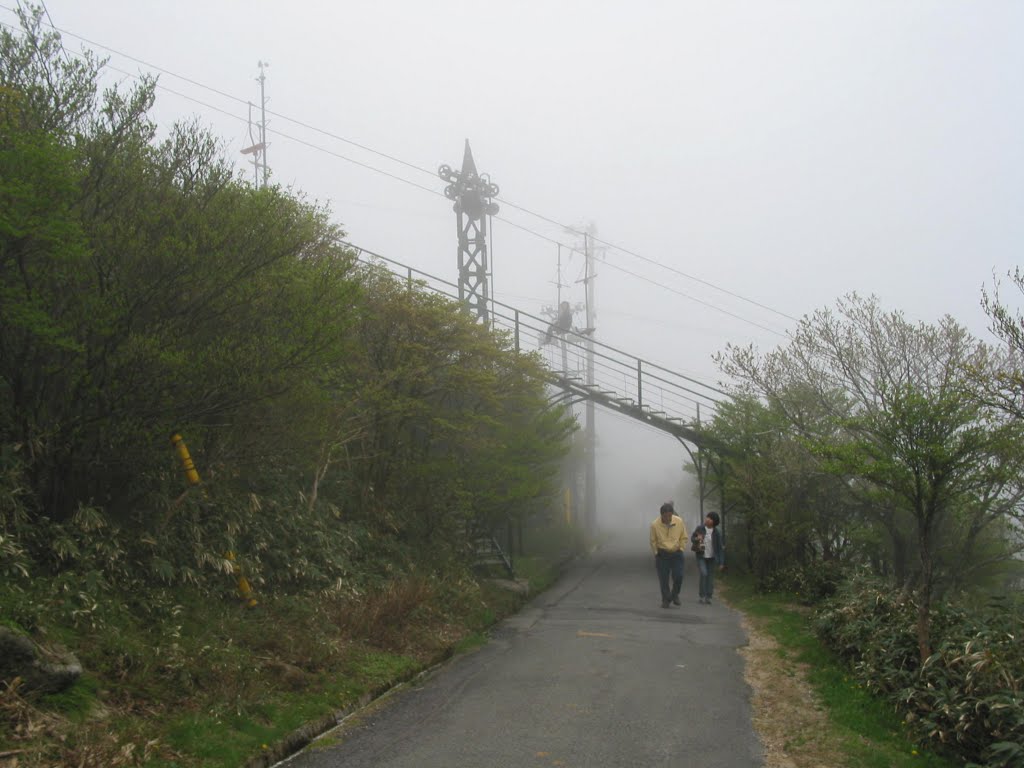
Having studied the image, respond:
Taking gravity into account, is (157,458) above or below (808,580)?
above

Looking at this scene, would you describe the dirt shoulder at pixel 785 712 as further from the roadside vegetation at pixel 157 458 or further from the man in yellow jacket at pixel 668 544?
the roadside vegetation at pixel 157 458

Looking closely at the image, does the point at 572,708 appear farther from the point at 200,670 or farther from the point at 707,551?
the point at 707,551

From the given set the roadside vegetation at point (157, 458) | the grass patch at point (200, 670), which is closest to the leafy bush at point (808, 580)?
the roadside vegetation at point (157, 458)

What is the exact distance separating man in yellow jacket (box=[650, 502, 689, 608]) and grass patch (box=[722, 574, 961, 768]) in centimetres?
211

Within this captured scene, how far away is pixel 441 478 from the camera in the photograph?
16.0 m

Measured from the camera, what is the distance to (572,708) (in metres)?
8.00

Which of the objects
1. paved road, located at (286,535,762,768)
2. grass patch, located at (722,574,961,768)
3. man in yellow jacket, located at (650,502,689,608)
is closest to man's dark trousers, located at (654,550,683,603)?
man in yellow jacket, located at (650,502,689,608)

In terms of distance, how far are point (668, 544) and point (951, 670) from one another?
730cm

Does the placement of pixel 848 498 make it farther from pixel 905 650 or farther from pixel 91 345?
pixel 91 345

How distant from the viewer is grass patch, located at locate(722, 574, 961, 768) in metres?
6.57

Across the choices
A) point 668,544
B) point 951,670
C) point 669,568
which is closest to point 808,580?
point 669,568

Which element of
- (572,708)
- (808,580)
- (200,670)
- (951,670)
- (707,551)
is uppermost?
(707,551)

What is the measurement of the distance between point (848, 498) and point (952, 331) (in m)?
3.49

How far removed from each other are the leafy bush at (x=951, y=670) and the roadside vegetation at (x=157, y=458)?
4.75m
